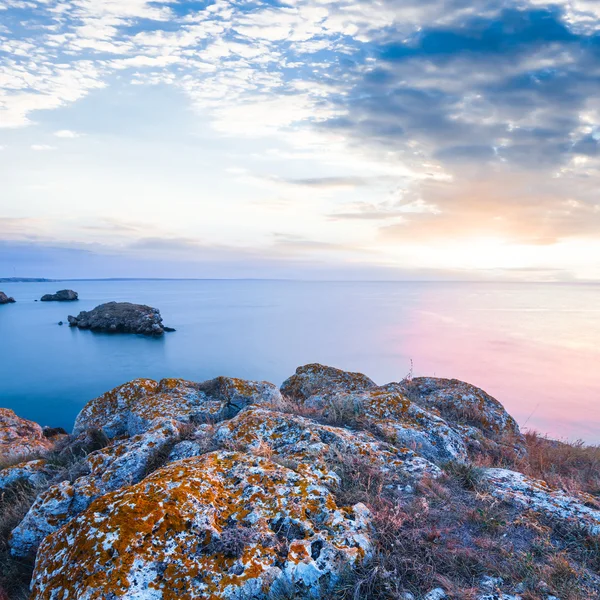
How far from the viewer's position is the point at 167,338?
60719 mm

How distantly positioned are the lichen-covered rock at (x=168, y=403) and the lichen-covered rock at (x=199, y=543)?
13.8ft

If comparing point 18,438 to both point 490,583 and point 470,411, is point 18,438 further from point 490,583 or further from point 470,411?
point 470,411

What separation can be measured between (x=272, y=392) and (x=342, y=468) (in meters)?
4.92

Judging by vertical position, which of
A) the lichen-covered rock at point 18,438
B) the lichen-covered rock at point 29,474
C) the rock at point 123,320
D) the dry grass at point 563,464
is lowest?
the rock at point 123,320

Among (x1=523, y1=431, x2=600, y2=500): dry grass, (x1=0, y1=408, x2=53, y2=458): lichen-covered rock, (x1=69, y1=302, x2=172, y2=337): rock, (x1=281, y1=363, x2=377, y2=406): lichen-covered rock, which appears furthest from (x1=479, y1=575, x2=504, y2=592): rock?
(x1=69, y1=302, x2=172, y2=337): rock

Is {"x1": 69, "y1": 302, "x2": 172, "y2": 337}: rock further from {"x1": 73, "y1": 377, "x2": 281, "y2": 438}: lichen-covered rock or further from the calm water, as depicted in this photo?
{"x1": 73, "y1": 377, "x2": 281, "y2": 438}: lichen-covered rock

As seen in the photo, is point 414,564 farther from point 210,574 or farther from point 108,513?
point 108,513

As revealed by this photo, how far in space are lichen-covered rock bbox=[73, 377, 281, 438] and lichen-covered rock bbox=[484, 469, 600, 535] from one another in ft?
16.5

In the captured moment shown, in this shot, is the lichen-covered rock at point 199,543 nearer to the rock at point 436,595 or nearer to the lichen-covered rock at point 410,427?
the rock at point 436,595

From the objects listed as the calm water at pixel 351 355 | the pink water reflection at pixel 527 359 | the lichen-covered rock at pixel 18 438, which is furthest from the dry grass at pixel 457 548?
the calm water at pixel 351 355

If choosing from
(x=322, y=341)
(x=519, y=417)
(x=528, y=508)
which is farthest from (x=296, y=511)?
(x=322, y=341)

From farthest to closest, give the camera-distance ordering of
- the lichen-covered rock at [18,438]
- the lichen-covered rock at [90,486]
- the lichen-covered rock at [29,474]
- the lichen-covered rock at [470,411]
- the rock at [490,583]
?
the lichen-covered rock at [18,438], the lichen-covered rock at [470,411], the lichen-covered rock at [29,474], the lichen-covered rock at [90,486], the rock at [490,583]

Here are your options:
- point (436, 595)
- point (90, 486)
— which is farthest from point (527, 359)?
point (90, 486)

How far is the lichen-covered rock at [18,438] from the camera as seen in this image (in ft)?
29.6
